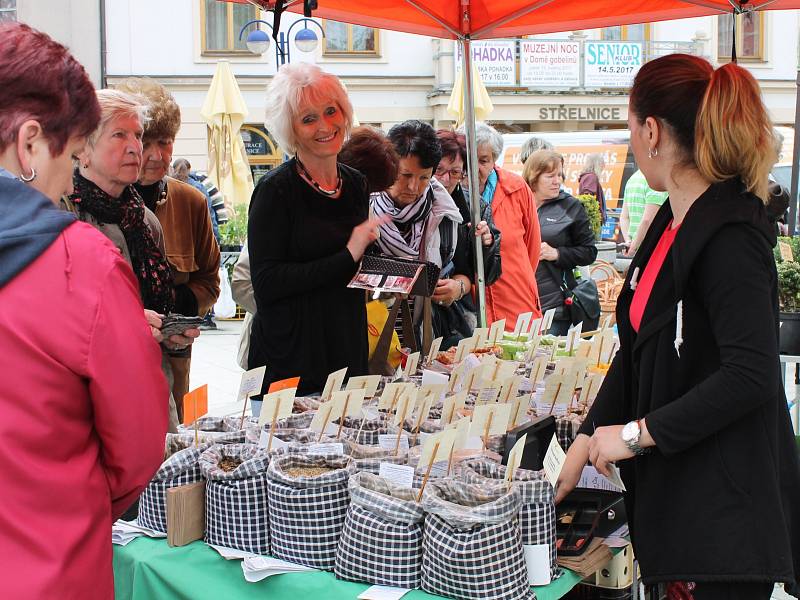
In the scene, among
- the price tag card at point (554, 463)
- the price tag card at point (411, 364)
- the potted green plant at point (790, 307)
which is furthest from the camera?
the potted green plant at point (790, 307)

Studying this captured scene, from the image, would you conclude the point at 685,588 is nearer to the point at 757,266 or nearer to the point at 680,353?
the point at 680,353

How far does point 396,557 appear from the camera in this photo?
156 cm

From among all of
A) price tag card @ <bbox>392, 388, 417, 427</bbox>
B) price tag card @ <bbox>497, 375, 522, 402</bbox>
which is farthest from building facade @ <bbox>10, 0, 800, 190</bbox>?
price tag card @ <bbox>392, 388, 417, 427</bbox>

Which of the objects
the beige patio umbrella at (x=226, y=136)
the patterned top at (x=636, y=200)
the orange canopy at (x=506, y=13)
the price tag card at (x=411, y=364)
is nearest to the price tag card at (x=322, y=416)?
the price tag card at (x=411, y=364)

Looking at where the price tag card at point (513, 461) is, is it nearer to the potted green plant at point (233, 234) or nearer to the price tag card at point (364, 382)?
the price tag card at point (364, 382)

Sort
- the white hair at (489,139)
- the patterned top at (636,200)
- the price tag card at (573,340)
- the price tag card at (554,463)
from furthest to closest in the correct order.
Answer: the patterned top at (636,200) → the white hair at (489,139) → the price tag card at (573,340) → the price tag card at (554,463)

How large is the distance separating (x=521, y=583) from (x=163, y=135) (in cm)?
183

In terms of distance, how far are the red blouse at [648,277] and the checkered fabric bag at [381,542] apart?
0.56 m

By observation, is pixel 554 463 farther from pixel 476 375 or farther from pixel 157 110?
pixel 157 110

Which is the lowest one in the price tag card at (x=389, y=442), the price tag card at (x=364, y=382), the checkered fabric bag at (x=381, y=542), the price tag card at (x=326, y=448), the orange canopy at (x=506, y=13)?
the checkered fabric bag at (x=381, y=542)

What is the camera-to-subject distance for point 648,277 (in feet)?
5.68

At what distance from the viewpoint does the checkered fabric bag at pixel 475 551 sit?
148 cm

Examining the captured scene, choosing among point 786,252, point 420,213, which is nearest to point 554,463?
point 420,213

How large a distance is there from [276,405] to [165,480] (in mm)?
269
